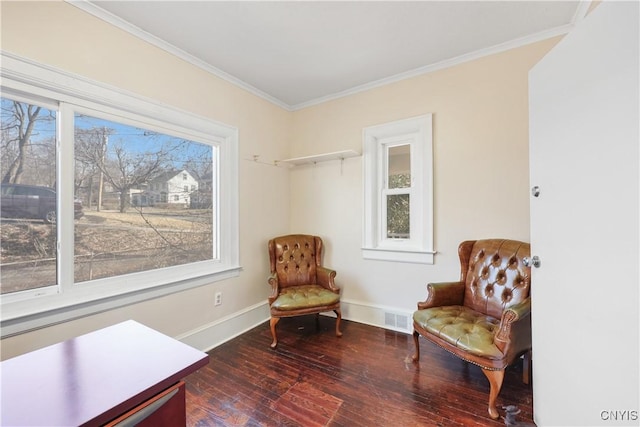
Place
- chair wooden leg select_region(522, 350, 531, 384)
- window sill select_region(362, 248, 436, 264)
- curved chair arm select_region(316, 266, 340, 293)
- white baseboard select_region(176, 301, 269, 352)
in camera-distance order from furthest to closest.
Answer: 1. curved chair arm select_region(316, 266, 340, 293)
2. window sill select_region(362, 248, 436, 264)
3. white baseboard select_region(176, 301, 269, 352)
4. chair wooden leg select_region(522, 350, 531, 384)

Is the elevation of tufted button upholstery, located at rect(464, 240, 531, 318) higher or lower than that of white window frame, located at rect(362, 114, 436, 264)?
lower

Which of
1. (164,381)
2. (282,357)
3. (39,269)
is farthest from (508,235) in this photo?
(39,269)

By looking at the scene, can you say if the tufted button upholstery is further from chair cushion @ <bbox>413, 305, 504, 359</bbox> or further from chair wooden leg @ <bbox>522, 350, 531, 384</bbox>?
chair wooden leg @ <bbox>522, 350, 531, 384</bbox>

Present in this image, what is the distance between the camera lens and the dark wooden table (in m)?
0.69

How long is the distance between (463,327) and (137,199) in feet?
8.63

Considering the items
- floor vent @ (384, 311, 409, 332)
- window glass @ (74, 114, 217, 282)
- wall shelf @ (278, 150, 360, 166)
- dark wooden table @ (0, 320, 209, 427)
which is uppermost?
wall shelf @ (278, 150, 360, 166)

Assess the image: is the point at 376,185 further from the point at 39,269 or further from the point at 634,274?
the point at 39,269

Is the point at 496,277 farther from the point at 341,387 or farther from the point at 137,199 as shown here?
the point at 137,199

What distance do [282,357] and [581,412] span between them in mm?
1839

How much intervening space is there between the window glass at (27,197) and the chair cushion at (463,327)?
8.29ft

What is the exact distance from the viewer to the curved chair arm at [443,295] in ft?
6.94

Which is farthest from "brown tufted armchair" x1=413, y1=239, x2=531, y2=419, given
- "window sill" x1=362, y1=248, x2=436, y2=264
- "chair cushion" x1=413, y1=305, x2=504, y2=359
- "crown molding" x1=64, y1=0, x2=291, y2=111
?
"crown molding" x1=64, y1=0, x2=291, y2=111

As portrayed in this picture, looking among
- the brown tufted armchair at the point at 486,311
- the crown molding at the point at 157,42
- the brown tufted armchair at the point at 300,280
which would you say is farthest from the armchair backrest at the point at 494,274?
the crown molding at the point at 157,42

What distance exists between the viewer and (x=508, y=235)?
7.15 ft
